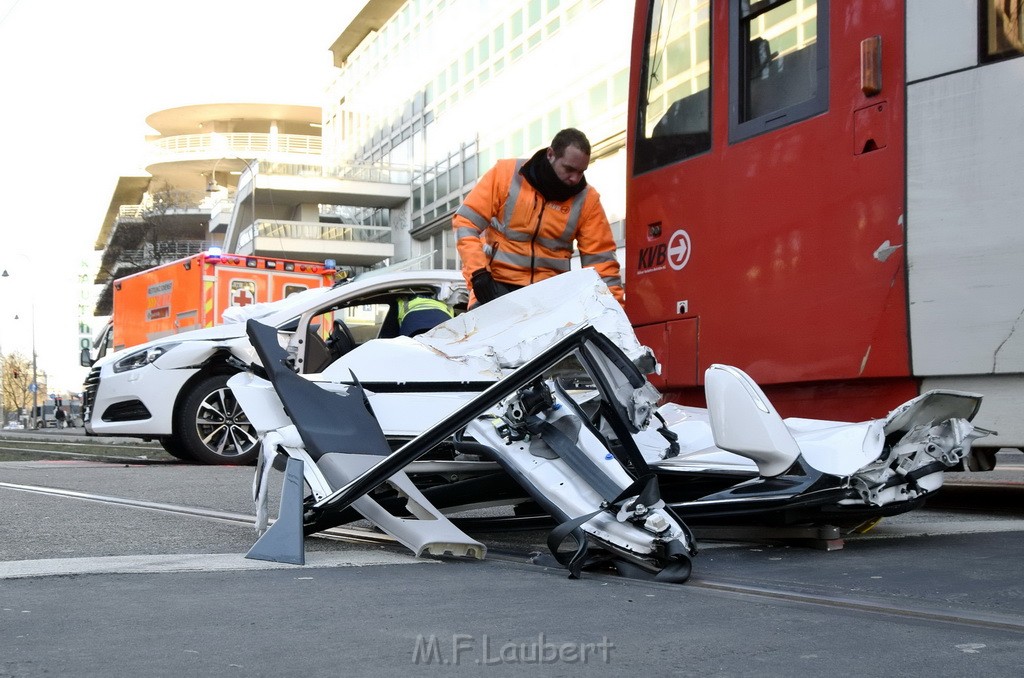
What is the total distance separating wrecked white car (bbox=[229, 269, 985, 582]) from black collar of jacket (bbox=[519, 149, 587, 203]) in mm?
1091

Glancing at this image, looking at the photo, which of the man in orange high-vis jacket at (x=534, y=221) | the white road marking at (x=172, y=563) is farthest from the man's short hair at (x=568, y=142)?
the white road marking at (x=172, y=563)

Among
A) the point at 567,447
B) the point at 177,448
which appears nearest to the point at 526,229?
the point at 567,447

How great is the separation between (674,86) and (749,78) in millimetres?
614

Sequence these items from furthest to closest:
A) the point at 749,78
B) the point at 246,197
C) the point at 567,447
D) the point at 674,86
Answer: the point at 246,197, the point at 674,86, the point at 749,78, the point at 567,447

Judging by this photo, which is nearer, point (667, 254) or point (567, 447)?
point (567, 447)

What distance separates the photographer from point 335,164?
4947 centimetres

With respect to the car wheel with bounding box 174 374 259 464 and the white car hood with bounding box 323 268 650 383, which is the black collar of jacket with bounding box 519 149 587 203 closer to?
the white car hood with bounding box 323 268 650 383

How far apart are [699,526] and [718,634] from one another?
168 cm

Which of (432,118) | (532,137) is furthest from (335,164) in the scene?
(532,137)

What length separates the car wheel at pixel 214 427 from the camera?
10.3m

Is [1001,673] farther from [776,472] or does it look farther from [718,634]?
[776,472]

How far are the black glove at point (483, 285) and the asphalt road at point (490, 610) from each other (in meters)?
1.19

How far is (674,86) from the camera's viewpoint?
6492 millimetres

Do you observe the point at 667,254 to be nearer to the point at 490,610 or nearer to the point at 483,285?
the point at 483,285
